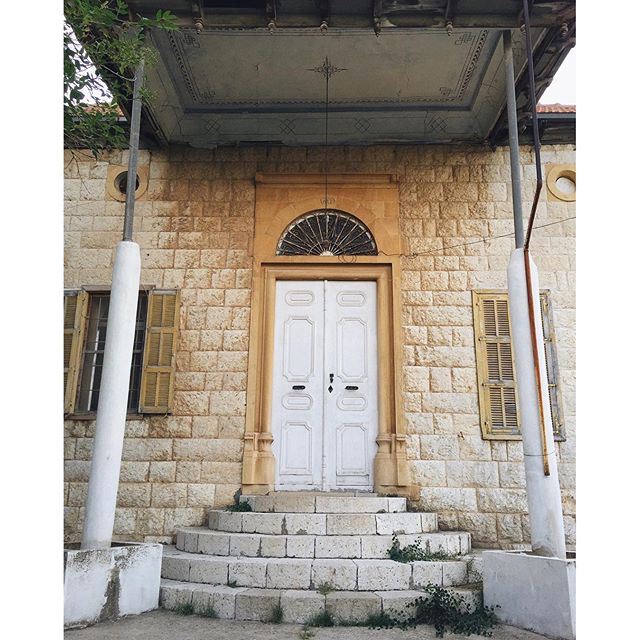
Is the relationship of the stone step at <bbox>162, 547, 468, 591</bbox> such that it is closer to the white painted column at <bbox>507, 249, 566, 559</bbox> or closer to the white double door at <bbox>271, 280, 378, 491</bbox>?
the white painted column at <bbox>507, 249, 566, 559</bbox>

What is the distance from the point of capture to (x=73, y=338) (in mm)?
6730

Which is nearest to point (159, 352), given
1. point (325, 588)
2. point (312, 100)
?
point (325, 588)

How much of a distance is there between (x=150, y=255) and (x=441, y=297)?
11.9ft

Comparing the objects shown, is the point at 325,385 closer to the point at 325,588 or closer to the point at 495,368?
the point at 495,368

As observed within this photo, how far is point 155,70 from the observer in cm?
634

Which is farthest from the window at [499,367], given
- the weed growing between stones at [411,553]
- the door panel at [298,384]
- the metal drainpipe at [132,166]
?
the metal drainpipe at [132,166]

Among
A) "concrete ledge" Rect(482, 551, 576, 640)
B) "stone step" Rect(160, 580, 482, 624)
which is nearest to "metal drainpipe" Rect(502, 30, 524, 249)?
"concrete ledge" Rect(482, 551, 576, 640)

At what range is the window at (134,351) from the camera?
6574mm

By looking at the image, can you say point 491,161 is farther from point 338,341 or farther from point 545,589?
point 545,589

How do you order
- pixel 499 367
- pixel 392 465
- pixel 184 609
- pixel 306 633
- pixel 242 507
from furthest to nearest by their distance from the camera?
pixel 499 367 < pixel 392 465 < pixel 242 507 < pixel 184 609 < pixel 306 633

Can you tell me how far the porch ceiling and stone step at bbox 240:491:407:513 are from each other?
14.2 ft

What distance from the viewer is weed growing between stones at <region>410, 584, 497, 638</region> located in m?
4.07

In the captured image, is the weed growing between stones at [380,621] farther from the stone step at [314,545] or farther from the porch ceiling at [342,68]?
the porch ceiling at [342,68]

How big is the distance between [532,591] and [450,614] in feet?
2.05
